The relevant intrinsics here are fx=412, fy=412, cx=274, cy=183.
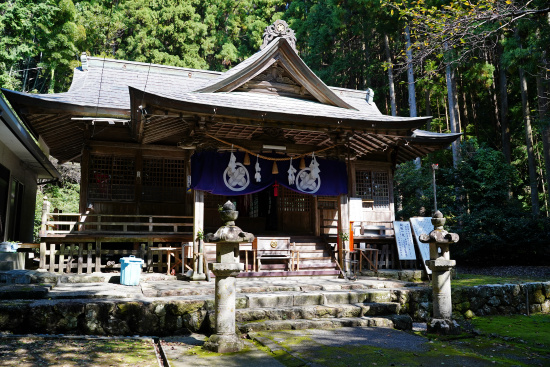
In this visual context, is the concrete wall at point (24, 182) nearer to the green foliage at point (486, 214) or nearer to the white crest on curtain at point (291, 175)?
the white crest on curtain at point (291, 175)

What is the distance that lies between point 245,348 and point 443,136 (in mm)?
10808

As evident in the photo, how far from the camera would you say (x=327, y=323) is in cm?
733

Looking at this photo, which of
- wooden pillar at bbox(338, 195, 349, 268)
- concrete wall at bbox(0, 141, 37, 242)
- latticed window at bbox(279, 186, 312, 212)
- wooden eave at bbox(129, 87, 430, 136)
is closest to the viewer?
wooden eave at bbox(129, 87, 430, 136)

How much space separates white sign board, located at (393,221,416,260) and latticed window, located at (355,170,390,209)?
9.09 ft

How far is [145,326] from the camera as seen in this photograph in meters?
Result: 7.11

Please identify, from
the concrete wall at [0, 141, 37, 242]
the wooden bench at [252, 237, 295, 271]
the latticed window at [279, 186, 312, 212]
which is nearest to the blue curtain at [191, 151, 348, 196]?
the wooden bench at [252, 237, 295, 271]

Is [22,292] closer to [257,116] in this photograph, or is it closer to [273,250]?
[273,250]

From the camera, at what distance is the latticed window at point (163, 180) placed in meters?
13.1

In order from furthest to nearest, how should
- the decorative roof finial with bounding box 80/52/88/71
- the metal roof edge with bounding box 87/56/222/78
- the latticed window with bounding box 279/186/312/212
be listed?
the metal roof edge with bounding box 87/56/222/78 → the decorative roof finial with bounding box 80/52/88/71 → the latticed window with bounding box 279/186/312/212

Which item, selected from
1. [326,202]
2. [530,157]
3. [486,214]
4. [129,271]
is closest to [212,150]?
[129,271]

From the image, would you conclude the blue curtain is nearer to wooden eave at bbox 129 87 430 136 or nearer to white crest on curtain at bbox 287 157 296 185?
white crest on curtain at bbox 287 157 296 185

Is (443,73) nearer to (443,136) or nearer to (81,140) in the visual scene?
(443,136)

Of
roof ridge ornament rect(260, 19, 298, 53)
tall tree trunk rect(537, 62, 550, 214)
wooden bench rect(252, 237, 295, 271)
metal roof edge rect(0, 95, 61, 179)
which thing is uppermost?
roof ridge ornament rect(260, 19, 298, 53)

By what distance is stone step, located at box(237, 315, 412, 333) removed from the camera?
23.0 feet
